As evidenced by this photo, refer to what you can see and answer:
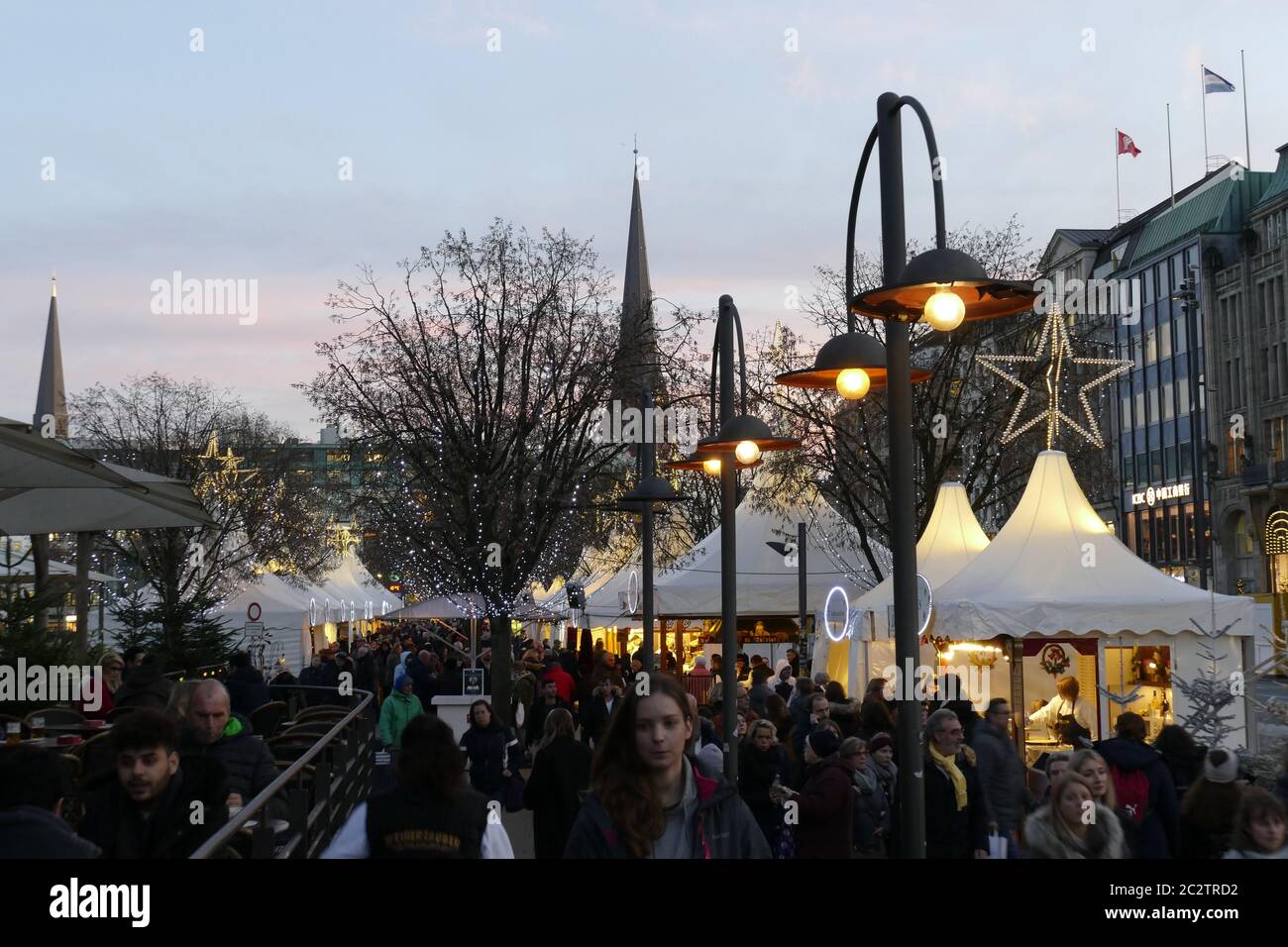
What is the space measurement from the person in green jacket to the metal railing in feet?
1.04

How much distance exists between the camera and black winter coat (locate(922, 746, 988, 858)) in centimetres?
957

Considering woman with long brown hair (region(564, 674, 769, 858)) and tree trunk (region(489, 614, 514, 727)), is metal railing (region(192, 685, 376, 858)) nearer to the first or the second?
woman with long brown hair (region(564, 674, 769, 858))

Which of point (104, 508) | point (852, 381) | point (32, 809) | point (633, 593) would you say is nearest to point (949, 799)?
point (852, 381)

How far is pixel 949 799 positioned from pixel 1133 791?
1.10 meters

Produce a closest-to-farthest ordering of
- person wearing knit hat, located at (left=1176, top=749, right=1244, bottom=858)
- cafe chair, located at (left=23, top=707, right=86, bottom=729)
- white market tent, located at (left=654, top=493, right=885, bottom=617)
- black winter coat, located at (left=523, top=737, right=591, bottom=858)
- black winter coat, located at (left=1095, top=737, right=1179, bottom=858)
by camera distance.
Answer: person wearing knit hat, located at (left=1176, top=749, right=1244, bottom=858), black winter coat, located at (left=1095, top=737, right=1179, bottom=858), black winter coat, located at (left=523, top=737, right=591, bottom=858), cafe chair, located at (left=23, top=707, right=86, bottom=729), white market tent, located at (left=654, top=493, right=885, bottom=617)

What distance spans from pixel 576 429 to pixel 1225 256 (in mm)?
56901

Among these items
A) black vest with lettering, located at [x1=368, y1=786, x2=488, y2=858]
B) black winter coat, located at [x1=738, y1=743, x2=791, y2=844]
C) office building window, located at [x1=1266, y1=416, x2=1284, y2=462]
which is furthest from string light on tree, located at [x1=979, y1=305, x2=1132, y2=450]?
office building window, located at [x1=1266, y1=416, x2=1284, y2=462]

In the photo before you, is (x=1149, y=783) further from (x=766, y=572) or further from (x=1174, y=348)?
(x=1174, y=348)

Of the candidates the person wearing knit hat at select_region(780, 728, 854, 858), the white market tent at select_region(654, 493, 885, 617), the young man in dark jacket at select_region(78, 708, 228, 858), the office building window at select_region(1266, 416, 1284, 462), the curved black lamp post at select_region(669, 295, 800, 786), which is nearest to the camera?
the young man in dark jacket at select_region(78, 708, 228, 858)

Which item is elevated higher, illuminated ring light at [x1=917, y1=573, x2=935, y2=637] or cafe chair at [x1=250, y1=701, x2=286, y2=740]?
illuminated ring light at [x1=917, y1=573, x2=935, y2=637]

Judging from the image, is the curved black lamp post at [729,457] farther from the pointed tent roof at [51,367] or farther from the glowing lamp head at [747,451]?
the pointed tent roof at [51,367]
